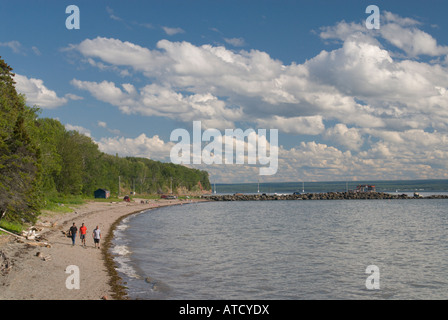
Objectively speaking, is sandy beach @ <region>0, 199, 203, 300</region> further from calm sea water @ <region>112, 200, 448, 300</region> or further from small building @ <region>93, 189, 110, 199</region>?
small building @ <region>93, 189, 110, 199</region>

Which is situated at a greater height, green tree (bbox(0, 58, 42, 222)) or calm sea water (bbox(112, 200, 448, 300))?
green tree (bbox(0, 58, 42, 222))

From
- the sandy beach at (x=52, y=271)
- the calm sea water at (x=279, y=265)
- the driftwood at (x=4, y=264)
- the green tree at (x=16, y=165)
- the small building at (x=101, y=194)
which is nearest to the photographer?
the sandy beach at (x=52, y=271)

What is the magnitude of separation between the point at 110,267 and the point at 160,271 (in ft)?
12.7

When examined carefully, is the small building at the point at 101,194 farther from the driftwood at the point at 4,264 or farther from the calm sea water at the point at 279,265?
the driftwood at the point at 4,264

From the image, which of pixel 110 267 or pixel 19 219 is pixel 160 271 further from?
pixel 19 219

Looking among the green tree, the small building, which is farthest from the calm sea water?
the small building

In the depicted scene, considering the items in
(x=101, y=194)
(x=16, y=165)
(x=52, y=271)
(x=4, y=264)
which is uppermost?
(x=16, y=165)

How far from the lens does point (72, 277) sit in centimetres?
2527

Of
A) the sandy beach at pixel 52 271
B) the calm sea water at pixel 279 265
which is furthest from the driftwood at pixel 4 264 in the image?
the calm sea water at pixel 279 265

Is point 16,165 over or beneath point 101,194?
over

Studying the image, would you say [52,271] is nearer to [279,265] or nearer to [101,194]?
[279,265]

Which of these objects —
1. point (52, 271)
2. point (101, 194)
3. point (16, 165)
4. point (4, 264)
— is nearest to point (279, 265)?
point (52, 271)
